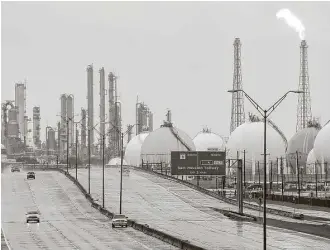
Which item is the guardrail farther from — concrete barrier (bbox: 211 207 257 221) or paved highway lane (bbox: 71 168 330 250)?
concrete barrier (bbox: 211 207 257 221)

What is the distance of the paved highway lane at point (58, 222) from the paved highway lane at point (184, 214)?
3375mm

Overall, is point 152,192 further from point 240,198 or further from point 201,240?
point 201,240

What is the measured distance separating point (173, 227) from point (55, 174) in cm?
7770

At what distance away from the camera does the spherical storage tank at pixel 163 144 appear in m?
184

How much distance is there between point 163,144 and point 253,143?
19049 mm

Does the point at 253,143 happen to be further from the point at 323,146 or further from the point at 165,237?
the point at 165,237

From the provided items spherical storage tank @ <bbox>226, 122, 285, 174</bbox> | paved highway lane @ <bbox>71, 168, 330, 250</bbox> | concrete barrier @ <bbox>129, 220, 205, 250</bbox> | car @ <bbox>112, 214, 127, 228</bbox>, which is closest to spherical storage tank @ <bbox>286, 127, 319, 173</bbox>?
spherical storage tank @ <bbox>226, 122, 285, 174</bbox>

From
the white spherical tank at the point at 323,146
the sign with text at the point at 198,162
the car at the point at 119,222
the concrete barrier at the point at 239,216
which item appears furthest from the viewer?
the white spherical tank at the point at 323,146

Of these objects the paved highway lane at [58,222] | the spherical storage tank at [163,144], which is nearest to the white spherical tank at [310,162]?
the spherical storage tank at [163,144]

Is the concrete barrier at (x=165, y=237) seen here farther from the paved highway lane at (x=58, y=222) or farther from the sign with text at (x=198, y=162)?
the sign with text at (x=198, y=162)

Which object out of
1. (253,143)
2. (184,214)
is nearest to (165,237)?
(184,214)

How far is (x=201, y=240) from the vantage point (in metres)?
63.8

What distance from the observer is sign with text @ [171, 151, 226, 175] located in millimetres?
128625

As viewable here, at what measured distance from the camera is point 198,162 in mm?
129375
